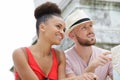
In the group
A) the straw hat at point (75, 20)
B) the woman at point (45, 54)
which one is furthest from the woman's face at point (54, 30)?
the straw hat at point (75, 20)

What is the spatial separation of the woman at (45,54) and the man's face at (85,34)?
0.47ft

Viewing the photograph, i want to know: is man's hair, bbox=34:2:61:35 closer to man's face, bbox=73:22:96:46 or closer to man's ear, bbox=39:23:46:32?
man's ear, bbox=39:23:46:32

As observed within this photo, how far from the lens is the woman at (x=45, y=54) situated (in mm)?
2331

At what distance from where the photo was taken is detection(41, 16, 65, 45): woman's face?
237cm

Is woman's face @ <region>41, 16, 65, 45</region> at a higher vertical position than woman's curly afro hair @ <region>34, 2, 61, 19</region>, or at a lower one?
lower

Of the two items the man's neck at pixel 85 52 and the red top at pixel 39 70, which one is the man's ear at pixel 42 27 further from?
the man's neck at pixel 85 52

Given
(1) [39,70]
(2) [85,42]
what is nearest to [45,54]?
(1) [39,70]

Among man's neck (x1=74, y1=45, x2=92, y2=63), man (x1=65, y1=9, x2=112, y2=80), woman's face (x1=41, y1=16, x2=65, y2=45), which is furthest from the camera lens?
man's neck (x1=74, y1=45, x2=92, y2=63)

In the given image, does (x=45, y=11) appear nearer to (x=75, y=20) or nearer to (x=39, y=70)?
Result: (x=75, y=20)

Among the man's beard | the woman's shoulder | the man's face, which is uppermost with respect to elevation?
the man's face

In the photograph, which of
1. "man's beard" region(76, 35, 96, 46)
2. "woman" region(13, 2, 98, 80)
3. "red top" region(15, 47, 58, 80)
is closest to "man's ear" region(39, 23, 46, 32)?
"woman" region(13, 2, 98, 80)

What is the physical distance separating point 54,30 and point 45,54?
0.65 ft

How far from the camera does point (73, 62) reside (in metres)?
2.56

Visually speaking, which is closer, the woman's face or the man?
the woman's face
